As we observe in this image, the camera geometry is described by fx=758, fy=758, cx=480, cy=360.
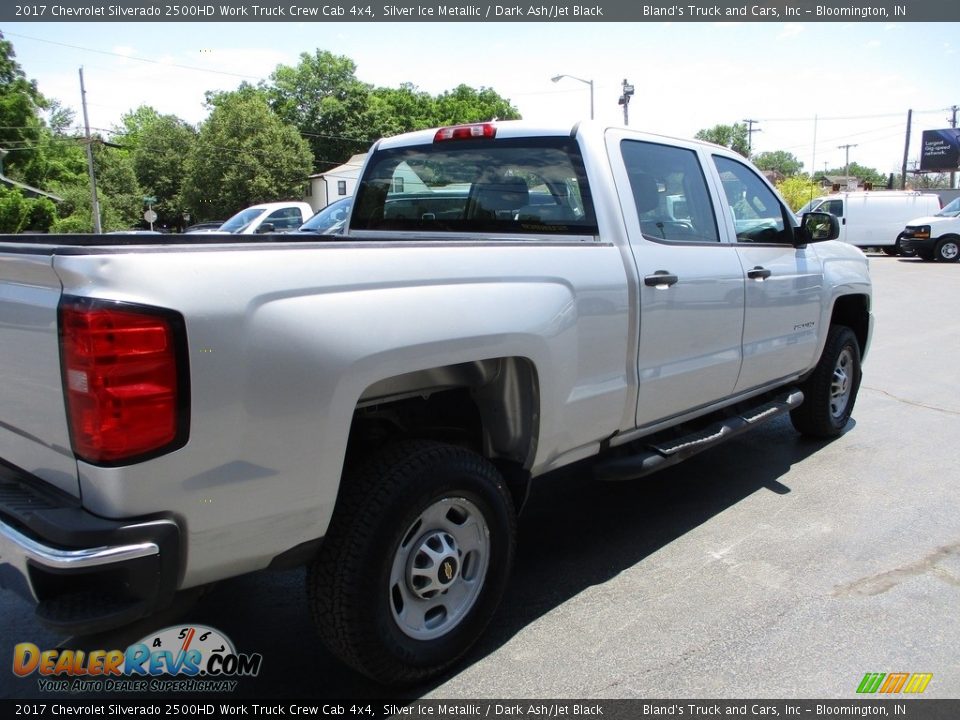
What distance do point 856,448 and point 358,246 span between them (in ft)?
14.6

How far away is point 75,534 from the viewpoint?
1900 mm

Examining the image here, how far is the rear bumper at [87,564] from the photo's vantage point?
6.22ft

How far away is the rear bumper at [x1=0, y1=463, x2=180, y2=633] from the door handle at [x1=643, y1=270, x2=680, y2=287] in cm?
224

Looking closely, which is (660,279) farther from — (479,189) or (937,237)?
(937,237)

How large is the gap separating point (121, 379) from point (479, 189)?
7.91 ft

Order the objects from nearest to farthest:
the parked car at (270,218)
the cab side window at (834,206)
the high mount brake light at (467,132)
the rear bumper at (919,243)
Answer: the high mount brake light at (467,132), the parked car at (270,218), the rear bumper at (919,243), the cab side window at (834,206)

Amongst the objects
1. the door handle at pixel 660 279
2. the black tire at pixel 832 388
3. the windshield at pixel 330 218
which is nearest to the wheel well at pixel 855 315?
the black tire at pixel 832 388

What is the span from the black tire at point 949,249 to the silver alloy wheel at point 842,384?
20.4 metres

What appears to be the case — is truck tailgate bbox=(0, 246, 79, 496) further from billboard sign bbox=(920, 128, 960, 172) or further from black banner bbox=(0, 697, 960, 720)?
billboard sign bbox=(920, 128, 960, 172)

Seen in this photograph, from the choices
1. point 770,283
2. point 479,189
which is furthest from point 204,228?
point 770,283

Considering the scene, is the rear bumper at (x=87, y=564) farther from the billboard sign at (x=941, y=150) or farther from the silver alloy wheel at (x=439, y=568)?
the billboard sign at (x=941, y=150)

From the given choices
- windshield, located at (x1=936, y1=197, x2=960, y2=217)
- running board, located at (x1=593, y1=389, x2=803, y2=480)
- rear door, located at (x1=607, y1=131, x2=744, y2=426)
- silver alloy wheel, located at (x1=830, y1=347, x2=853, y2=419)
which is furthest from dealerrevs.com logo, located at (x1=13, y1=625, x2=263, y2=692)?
windshield, located at (x1=936, y1=197, x2=960, y2=217)

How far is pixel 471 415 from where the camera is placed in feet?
10.3

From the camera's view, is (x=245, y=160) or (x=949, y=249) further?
(x=245, y=160)
